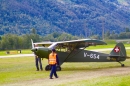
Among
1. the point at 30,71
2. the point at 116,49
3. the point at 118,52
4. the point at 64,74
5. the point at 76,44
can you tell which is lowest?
the point at 30,71

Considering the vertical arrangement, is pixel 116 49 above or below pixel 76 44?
below

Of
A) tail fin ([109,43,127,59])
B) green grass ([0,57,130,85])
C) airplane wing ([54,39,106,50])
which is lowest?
green grass ([0,57,130,85])

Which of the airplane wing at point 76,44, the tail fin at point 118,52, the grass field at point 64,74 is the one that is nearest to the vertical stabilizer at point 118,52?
the tail fin at point 118,52

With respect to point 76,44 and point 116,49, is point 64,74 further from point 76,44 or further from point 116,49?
point 116,49

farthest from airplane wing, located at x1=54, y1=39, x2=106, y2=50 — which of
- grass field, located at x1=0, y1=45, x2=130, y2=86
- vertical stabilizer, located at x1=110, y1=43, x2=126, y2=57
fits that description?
vertical stabilizer, located at x1=110, y1=43, x2=126, y2=57

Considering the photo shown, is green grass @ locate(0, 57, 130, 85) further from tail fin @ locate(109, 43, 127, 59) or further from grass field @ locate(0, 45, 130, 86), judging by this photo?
tail fin @ locate(109, 43, 127, 59)

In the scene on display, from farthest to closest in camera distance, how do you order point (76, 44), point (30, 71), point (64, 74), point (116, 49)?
point (116, 49)
point (76, 44)
point (30, 71)
point (64, 74)

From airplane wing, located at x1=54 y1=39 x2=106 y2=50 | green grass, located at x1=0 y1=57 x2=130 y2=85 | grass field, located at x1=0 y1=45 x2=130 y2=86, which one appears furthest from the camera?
airplane wing, located at x1=54 y1=39 x2=106 y2=50

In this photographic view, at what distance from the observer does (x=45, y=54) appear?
1071 inches

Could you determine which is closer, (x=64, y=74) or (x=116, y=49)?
(x=64, y=74)

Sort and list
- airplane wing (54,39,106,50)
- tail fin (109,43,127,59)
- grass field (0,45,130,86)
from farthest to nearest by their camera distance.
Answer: tail fin (109,43,127,59), airplane wing (54,39,106,50), grass field (0,45,130,86)

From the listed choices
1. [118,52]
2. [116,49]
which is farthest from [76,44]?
[118,52]

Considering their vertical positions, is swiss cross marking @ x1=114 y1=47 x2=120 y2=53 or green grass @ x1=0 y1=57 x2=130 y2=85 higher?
swiss cross marking @ x1=114 y1=47 x2=120 y2=53

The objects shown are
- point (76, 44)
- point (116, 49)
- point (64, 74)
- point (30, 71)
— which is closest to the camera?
point (64, 74)
